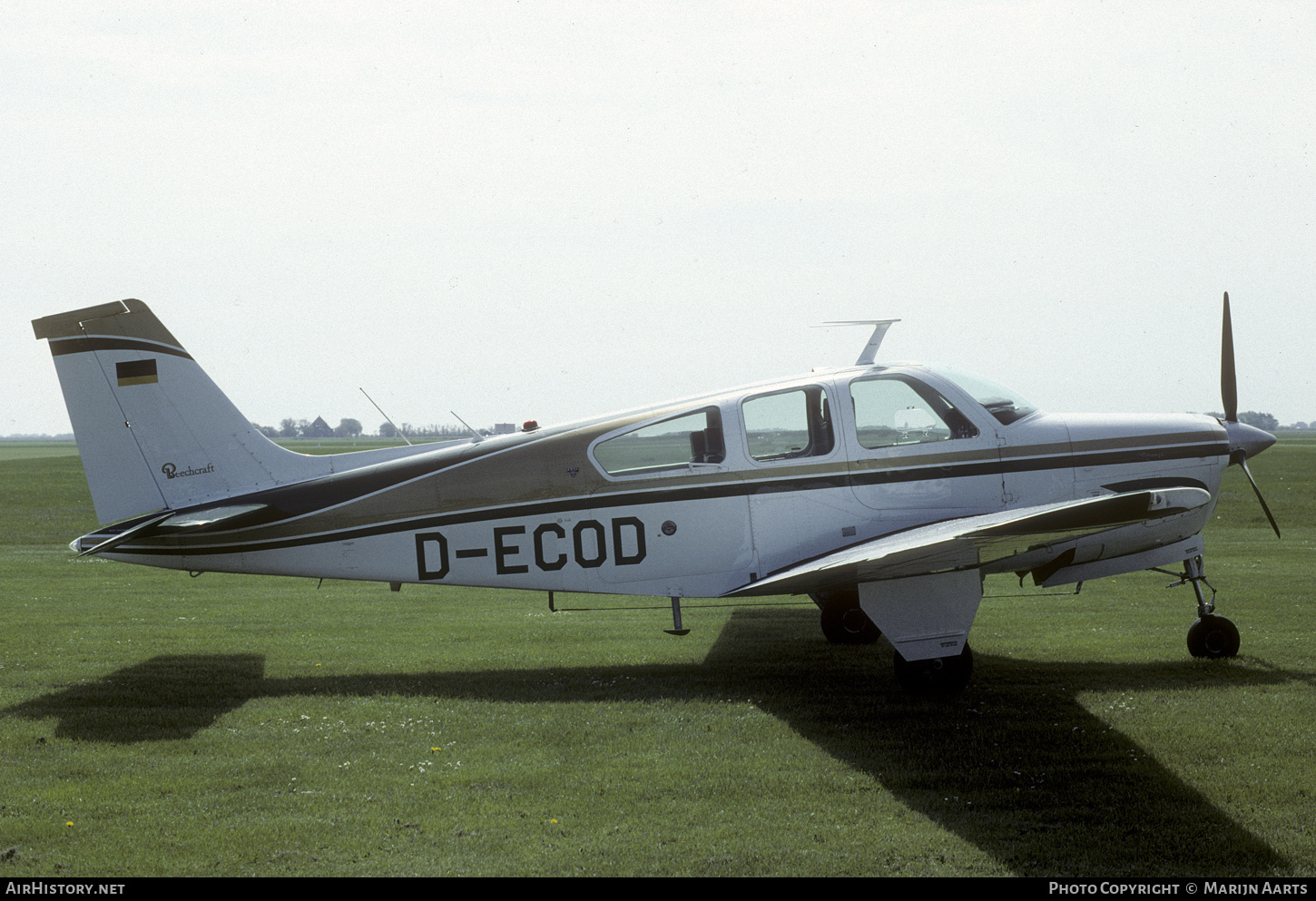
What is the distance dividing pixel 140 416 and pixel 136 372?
40 centimetres

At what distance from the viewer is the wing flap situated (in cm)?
594

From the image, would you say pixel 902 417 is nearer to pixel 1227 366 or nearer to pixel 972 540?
pixel 972 540

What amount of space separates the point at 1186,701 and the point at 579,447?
17.2 ft

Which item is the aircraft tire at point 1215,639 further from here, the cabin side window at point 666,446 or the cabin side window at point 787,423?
the cabin side window at point 666,446

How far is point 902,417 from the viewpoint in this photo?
27.7 feet

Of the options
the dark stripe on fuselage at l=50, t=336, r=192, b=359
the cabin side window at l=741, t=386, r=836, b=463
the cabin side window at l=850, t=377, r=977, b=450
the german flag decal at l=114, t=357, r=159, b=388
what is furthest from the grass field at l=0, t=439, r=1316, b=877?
the dark stripe on fuselage at l=50, t=336, r=192, b=359

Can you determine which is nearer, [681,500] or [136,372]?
[681,500]

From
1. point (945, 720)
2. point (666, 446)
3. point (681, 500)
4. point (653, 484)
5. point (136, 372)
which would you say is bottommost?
point (945, 720)

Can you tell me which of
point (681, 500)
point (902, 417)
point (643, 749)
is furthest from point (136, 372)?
point (902, 417)

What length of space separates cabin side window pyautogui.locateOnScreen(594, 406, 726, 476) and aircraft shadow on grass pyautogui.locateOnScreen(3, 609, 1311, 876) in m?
1.90

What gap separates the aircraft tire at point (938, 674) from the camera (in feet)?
25.5

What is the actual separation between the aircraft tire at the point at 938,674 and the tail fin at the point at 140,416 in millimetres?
5644

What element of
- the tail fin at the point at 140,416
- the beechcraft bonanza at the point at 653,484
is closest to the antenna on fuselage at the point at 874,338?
the beechcraft bonanza at the point at 653,484

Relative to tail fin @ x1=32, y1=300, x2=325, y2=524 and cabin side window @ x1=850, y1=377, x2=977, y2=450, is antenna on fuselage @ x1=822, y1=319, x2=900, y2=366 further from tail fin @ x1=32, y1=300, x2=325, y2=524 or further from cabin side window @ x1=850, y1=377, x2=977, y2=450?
tail fin @ x1=32, y1=300, x2=325, y2=524
